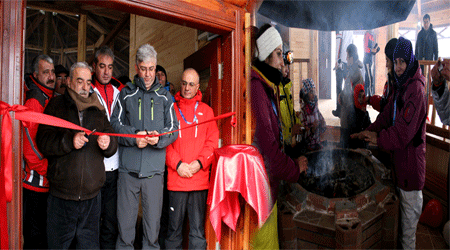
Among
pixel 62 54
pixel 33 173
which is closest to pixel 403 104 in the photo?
pixel 33 173

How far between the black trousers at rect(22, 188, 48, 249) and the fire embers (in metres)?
1.69

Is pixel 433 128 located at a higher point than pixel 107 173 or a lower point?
higher

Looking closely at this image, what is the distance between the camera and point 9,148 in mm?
1187

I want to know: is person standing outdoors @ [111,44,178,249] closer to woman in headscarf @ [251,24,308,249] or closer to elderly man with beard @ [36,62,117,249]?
elderly man with beard @ [36,62,117,249]

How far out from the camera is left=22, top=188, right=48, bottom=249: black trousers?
5.91 ft

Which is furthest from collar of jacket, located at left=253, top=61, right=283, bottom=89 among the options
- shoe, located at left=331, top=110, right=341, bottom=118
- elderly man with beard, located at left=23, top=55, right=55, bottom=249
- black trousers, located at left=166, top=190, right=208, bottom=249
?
elderly man with beard, located at left=23, top=55, right=55, bottom=249

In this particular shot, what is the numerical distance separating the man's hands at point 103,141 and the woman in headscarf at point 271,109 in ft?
2.82

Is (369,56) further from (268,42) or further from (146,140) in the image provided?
(146,140)

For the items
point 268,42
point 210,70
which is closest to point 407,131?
point 268,42

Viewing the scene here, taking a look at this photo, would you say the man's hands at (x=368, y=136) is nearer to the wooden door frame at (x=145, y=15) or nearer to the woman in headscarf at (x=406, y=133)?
the woman in headscarf at (x=406, y=133)

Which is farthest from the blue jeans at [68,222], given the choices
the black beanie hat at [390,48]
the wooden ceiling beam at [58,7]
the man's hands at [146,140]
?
the wooden ceiling beam at [58,7]

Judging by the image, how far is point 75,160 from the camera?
1.55 meters

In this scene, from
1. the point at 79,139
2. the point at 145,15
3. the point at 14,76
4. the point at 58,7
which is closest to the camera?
the point at 14,76

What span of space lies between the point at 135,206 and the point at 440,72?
1.76m
